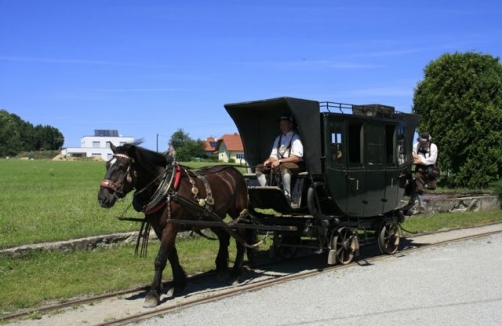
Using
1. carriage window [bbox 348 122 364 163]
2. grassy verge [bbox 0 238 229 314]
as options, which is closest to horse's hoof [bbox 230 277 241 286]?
grassy verge [bbox 0 238 229 314]

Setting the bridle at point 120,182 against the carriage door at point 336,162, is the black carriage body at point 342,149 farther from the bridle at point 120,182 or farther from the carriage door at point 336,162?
the bridle at point 120,182

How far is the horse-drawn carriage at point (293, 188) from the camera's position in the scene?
745 centimetres

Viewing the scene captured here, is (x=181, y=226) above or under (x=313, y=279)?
above

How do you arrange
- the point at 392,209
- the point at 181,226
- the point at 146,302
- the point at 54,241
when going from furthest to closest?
the point at 392,209 < the point at 54,241 < the point at 181,226 < the point at 146,302

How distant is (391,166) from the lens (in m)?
10.9

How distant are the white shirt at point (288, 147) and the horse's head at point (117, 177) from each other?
3000 millimetres

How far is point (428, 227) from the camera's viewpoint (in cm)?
1511

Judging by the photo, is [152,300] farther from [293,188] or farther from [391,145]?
[391,145]

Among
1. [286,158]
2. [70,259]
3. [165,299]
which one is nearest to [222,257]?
[165,299]

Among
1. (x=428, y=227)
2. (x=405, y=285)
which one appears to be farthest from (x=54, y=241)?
(x=428, y=227)

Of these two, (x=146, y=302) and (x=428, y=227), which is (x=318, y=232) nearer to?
(x=146, y=302)

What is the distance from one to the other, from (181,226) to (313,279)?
2.44 m

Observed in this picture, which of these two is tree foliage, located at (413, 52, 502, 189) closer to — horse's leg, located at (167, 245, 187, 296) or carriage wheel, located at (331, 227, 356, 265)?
carriage wheel, located at (331, 227, 356, 265)

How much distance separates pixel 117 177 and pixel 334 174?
3939 millimetres
